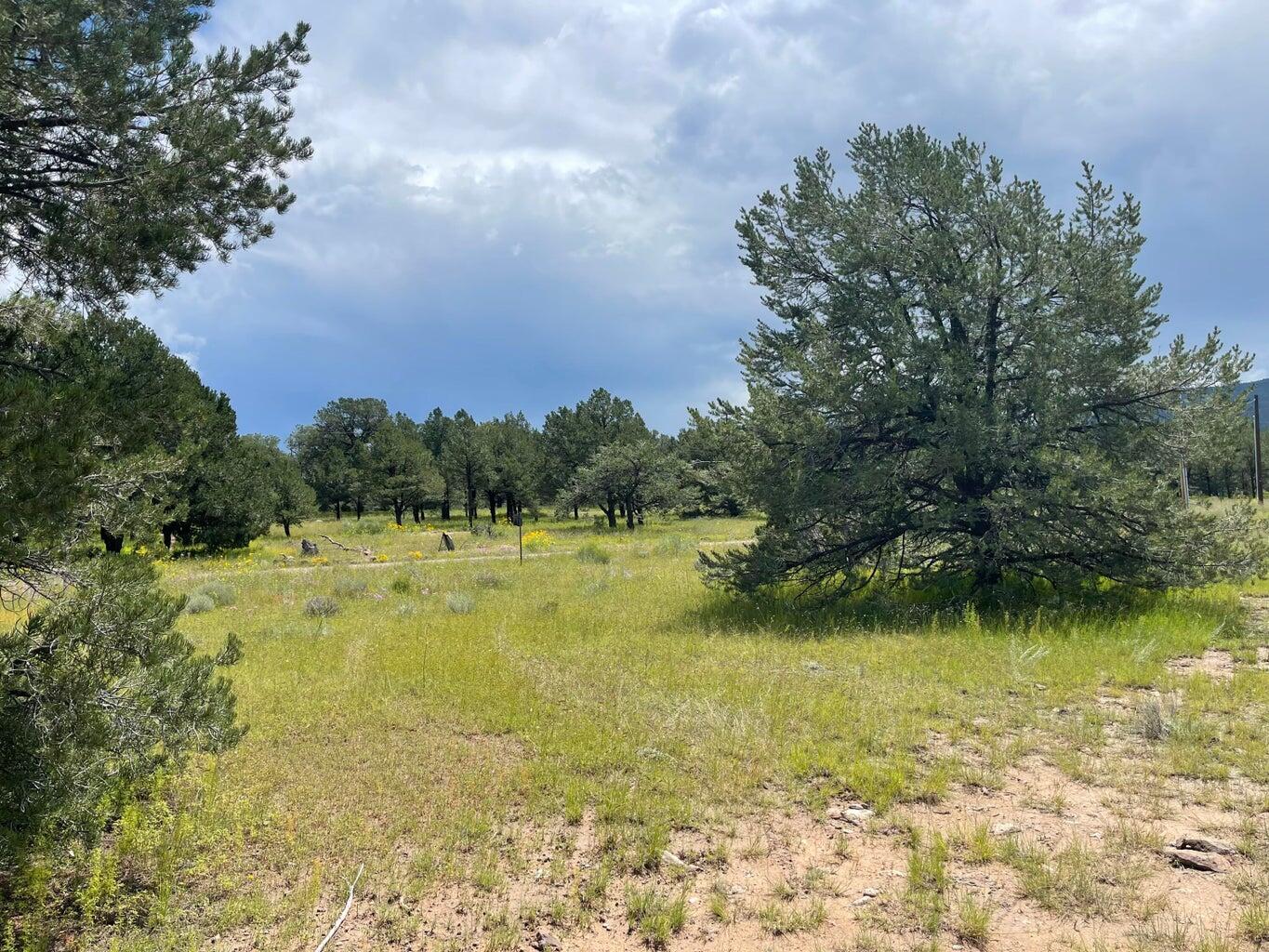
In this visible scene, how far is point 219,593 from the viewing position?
15.3 m

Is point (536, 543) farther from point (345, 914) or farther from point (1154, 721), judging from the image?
point (345, 914)

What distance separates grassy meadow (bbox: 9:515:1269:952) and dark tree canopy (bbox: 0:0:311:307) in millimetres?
3616

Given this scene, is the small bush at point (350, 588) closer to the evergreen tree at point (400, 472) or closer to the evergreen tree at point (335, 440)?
the evergreen tree at point (400, 472)

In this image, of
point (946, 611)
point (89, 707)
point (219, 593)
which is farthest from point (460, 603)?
point (89, 707)

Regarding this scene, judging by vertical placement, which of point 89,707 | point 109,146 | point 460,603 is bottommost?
point 460,603

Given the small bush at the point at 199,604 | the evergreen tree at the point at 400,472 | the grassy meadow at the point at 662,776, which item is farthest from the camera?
the evergreen tree at the point at 400,472

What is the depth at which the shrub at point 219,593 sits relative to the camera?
14887 mm

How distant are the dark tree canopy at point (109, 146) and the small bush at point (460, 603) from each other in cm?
946

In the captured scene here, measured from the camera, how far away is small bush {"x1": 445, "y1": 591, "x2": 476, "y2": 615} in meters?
13.0

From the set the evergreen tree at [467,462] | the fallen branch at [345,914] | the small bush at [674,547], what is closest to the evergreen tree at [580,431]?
the evergreen tree at [467,462]

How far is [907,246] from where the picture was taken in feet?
37.0

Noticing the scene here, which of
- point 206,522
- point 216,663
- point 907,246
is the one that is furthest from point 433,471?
point 216,663

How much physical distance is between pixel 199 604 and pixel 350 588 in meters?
3.01

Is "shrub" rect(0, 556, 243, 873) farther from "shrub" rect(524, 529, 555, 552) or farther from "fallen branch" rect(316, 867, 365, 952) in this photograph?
"shrub" rect(524, 529, 555, 552)
